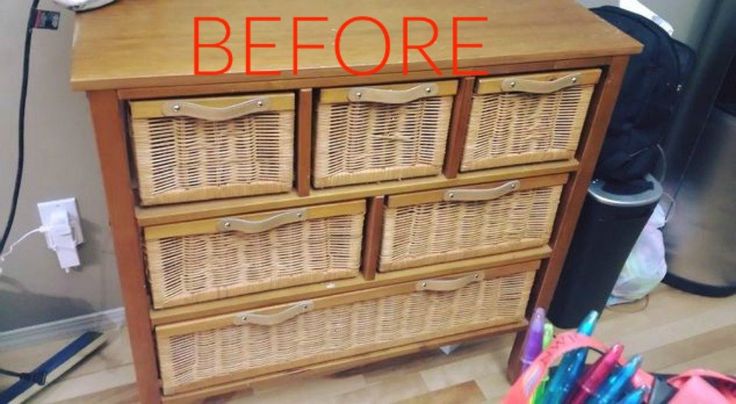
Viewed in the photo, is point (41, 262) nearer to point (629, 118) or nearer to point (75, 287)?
point (75, 287)

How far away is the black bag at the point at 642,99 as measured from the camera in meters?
1.24

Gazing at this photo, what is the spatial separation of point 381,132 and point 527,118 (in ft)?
0.83

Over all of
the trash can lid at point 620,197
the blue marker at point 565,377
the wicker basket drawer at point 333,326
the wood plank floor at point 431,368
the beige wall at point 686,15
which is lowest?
the wood plank floor at point 431,368

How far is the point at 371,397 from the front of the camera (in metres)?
1.38

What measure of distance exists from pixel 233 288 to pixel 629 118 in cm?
84

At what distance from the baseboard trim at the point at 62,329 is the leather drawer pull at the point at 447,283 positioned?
29.7 inches

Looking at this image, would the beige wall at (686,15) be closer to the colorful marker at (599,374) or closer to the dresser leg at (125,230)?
the colorful marker at (599,374)

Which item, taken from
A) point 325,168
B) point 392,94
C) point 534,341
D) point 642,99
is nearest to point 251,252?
point 325,168

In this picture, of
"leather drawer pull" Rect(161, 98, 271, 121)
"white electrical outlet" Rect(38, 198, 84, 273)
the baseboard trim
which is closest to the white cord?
"white electrical outlet" Rect(38, 198, 84, 273)

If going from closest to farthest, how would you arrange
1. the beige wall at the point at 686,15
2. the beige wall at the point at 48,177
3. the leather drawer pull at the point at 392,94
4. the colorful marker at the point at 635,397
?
1. the colorful marker at the point at 635,397
2. the leather drawer pull at the point at 392,94
3. the beige wall at the point at 48,177
4. the beige wall at the point at 686,15

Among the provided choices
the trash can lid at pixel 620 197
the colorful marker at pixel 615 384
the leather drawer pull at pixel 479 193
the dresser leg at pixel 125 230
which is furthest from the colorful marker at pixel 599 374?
the dresser leg at pixel 125 230

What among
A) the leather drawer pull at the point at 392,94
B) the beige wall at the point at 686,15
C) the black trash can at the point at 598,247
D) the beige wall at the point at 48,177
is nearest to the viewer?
the leather drawer pull at the point at 392,94

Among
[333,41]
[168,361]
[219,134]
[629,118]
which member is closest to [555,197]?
[629,118]

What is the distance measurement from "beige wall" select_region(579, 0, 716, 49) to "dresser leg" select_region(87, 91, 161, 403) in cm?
136
